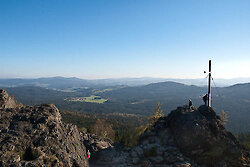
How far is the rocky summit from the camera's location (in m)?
11.3

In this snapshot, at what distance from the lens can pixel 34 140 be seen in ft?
39.7

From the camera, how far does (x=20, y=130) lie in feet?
41.0

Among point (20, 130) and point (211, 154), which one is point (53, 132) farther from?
point (211, 154)

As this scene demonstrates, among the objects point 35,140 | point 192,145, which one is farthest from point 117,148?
point 35,140

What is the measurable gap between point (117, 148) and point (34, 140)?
449 inches

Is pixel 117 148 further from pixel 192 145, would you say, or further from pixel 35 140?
pixel 35 140

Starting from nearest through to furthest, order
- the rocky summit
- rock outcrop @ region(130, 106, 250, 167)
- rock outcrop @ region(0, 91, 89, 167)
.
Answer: rock outcrop @ region(0, 91, 89, 167)
the rocky summit
rock outcrop @ region(130, 106, 250, 167)

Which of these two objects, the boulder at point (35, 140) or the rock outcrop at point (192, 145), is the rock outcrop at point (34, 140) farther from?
the rock outcrop at point (192, 145)

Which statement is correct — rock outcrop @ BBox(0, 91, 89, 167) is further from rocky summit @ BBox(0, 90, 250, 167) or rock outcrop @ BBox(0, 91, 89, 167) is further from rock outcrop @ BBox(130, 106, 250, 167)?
rock outcrop @ BBox(130, 106, 250, 167)

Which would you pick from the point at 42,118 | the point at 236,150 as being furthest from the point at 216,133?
the point at 42,118

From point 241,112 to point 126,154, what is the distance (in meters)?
222

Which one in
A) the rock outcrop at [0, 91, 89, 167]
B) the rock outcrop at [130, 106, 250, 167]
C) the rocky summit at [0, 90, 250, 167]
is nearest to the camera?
the rock outcrop at [0, 91, 89, 167]

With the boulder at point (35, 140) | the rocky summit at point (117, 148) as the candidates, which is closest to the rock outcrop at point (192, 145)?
the rocky summit at point (117, 148)

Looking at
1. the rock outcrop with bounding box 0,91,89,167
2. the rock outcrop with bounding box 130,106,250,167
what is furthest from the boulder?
the rock outcrop with bounding box 130,106,250,167
